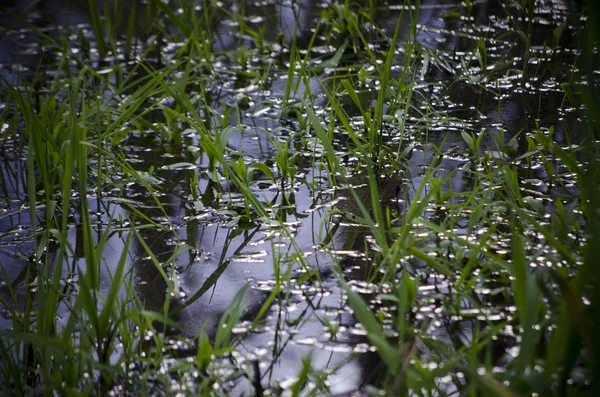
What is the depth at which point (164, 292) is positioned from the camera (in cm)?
160

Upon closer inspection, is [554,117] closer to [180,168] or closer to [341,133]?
[341,133]

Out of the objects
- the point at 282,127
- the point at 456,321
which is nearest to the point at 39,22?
the point at 282,127

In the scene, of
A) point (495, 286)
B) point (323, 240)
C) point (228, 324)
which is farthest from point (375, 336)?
point (323, 240)

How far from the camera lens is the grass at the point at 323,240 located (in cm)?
122

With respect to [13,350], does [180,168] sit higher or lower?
higher

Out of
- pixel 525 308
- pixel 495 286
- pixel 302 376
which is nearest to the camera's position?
pixel 525 308

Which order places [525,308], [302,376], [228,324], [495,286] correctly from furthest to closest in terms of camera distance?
[495,286] → [228,324] → [302,376] → [525,308]

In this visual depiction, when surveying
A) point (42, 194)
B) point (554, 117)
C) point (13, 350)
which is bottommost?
point (13, 350)

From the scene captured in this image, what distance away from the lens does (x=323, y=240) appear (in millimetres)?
1769

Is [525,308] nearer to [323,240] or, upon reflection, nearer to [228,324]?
[228,324]

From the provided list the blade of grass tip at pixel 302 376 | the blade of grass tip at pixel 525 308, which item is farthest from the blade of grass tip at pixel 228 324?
the blade of grass tip at pixel 525 308

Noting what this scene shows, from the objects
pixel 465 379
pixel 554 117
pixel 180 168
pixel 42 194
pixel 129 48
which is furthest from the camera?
pixel 129 48

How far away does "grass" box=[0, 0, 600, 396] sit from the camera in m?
1.22

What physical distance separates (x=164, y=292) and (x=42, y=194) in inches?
25.8
